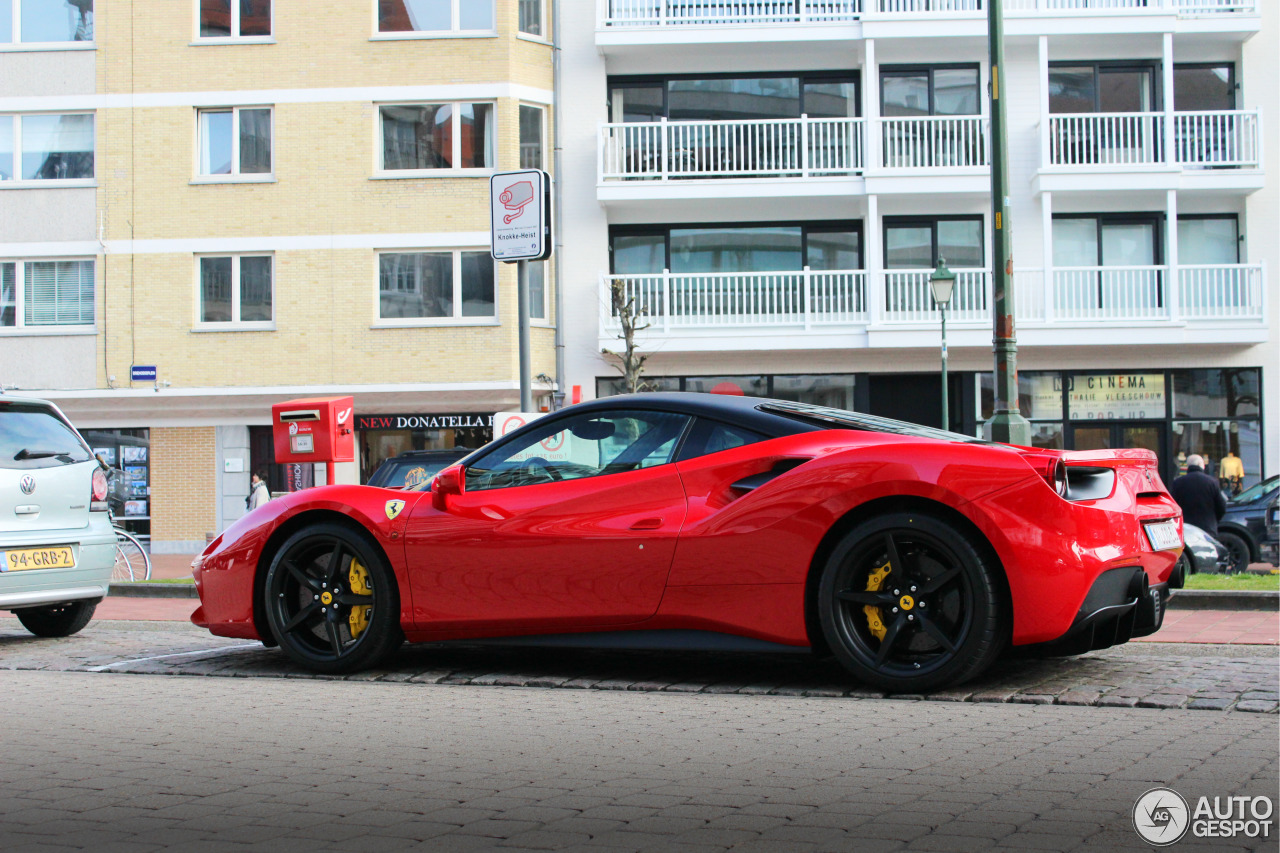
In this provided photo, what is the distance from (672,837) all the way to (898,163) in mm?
22565

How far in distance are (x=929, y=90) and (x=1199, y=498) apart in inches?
503

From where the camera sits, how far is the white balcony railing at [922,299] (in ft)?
77.4

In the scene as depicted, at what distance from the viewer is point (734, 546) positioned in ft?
17.5

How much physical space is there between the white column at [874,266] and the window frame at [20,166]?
14895 millimetres

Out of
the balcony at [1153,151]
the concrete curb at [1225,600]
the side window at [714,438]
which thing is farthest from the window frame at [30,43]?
the side window at [714,438]

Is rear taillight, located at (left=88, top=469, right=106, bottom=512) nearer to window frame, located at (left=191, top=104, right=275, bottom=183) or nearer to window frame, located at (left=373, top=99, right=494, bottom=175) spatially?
window frame, located at (left=373, top=99, right=494, bottom=175)

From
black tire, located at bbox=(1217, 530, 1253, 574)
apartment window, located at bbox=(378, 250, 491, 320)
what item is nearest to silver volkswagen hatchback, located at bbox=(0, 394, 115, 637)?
black tire, located at bbox=(1217, 530, 1253, 574)

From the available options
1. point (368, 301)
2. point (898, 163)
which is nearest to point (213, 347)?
point (368, 301)

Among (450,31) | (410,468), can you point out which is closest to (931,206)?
(450,31)

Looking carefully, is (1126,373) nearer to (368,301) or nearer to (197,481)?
(368,301)

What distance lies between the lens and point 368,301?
2402 cm

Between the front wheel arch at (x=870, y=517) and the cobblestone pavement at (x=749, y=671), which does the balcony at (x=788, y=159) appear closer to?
the cobblestone pavement at (x=749, y=671)

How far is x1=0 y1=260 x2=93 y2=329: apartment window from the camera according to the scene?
81.0 ft

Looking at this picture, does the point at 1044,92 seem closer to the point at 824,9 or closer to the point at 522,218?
the point at 824,9
